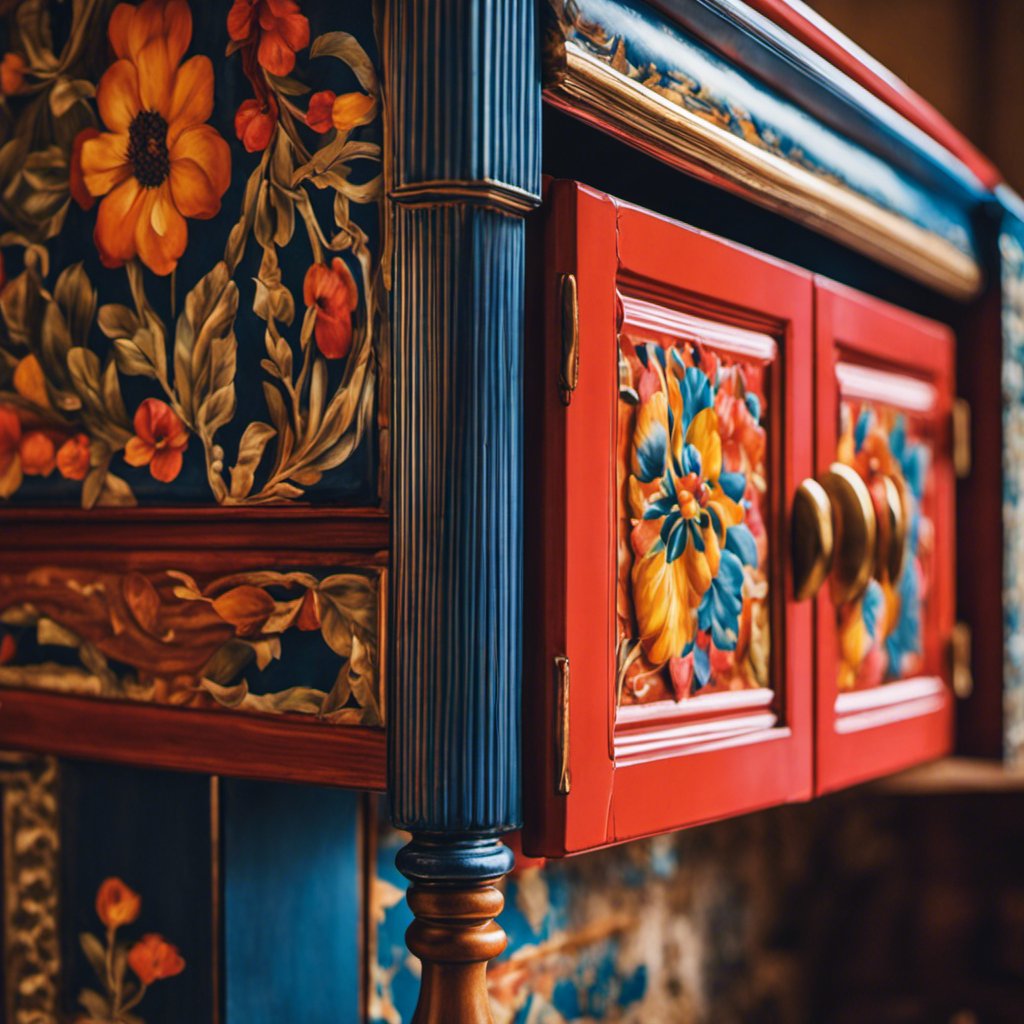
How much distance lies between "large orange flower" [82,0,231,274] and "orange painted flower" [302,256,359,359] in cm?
11

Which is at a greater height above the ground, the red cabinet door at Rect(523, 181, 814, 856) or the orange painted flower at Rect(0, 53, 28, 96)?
the orange painted flower at Rect(0, 53, 28, 96)

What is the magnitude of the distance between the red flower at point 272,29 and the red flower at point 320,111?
3 centimetres

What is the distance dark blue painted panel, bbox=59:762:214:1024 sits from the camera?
925 mm

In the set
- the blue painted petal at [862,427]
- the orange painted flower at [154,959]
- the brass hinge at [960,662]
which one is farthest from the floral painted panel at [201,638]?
the brass hinge at [960,662]

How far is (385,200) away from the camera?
761 millimetres

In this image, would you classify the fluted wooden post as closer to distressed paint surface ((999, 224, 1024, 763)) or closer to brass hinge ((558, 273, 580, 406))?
brass hinge ((558, 273, 580, 406))

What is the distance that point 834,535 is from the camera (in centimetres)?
113

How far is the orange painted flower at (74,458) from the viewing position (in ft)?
2.96

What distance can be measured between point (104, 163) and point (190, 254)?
0.12 meters

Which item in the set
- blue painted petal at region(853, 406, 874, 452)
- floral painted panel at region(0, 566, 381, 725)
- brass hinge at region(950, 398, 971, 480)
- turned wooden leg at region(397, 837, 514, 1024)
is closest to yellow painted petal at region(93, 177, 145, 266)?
floral painted panel at region(0, 566, 381, 725)

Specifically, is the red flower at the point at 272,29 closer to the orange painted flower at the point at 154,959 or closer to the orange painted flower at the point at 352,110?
the orange painted flower at the point at 352,110

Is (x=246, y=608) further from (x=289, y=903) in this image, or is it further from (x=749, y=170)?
(x=749, y=170)

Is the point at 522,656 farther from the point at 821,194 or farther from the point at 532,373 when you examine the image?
the point at 821,194

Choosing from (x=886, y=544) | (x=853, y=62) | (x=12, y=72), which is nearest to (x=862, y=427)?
(x=886, y=544)
